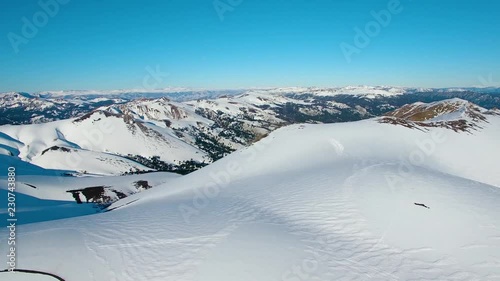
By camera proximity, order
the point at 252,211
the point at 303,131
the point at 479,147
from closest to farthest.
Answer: the point at 252,211 → the point at 479,147 → the point at 303,131

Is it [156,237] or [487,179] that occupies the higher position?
[156,237]

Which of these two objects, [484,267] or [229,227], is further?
[229,227]

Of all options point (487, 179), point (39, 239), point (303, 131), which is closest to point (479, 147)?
point (487, 179)

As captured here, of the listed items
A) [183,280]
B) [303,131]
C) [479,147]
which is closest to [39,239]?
[183,280]

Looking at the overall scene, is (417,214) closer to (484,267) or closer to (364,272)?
(484,267)

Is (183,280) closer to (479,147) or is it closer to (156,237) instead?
(156,237)

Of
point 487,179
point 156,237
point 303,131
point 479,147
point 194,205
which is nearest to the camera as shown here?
point 156,237
